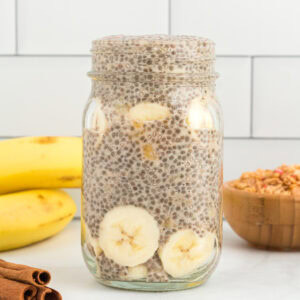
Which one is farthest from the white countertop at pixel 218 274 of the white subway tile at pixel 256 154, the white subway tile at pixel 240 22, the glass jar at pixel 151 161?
the white subway tile at pixel 240 22

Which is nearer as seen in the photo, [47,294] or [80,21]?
[47,294]

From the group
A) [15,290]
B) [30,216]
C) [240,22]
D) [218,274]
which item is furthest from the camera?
[240,22]

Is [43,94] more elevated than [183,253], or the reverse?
[43,94]

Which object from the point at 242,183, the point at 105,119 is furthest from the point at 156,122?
the point at 242,183

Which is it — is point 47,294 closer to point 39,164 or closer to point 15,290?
point 15,290

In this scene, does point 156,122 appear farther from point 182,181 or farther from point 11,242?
point 11,242

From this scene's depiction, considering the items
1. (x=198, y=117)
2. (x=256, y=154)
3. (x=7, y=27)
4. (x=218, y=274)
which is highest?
(x=7, y=27)

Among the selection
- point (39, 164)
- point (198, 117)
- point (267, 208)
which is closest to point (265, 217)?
point (267, 208)

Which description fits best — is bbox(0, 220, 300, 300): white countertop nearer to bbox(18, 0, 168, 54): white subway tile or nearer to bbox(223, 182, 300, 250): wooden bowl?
bbox(223, 182, 300, 250): wooden bowl

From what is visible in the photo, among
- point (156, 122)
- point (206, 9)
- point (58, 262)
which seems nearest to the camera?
A: point (156, 122)
